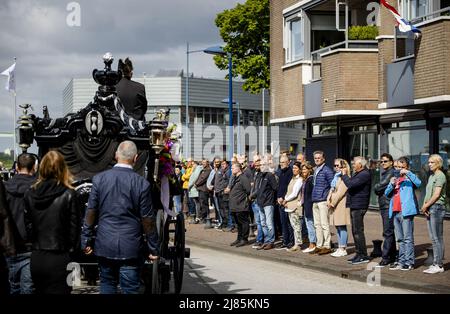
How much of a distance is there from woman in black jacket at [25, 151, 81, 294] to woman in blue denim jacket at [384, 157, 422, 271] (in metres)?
6.98

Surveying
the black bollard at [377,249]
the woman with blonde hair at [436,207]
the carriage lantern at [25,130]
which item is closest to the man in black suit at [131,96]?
the carriage lantern at [25,130]

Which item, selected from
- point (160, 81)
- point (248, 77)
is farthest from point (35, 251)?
point (160, 81)

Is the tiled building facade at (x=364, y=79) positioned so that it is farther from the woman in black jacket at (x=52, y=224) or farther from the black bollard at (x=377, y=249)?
the woman in black jacket at (x=52, y=224)

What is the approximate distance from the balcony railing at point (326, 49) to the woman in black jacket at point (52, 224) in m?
18.2

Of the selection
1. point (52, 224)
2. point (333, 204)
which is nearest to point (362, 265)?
point (333, 204)

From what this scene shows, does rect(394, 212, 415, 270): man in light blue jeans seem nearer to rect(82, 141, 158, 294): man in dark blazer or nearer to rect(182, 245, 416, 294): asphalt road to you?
rect(182, 245, 416, 294): asphalt road

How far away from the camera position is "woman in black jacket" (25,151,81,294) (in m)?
6.89

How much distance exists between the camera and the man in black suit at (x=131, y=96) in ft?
33.9

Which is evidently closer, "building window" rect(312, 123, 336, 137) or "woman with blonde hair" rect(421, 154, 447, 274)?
"woman with blonde hair" rect(421, 154, 447, 274)

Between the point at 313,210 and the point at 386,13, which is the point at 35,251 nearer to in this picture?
the point at 313,210

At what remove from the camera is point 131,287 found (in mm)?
7090

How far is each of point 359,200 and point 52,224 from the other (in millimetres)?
7899

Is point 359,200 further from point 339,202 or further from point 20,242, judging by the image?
point 20,242

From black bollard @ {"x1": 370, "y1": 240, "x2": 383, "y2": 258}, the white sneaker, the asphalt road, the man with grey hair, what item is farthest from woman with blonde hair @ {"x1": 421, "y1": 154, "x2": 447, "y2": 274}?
black bollard @ {"x1": 370, "y1": 240, "x2": 383, "y2": 258}
